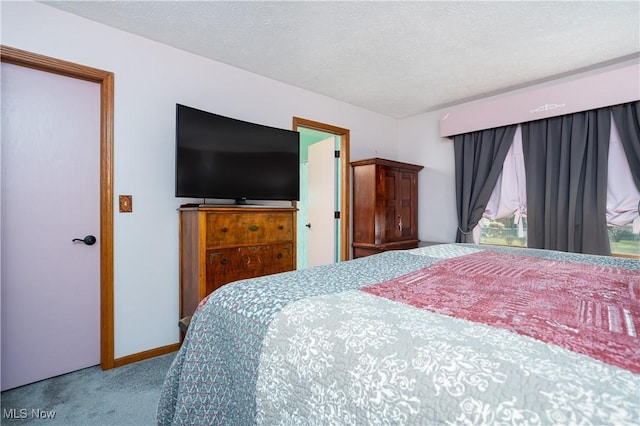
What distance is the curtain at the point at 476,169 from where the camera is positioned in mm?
3426

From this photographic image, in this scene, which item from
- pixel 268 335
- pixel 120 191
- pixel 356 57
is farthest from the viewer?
pixel 356 57

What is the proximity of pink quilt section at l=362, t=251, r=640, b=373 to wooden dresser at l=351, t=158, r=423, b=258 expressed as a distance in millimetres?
2052

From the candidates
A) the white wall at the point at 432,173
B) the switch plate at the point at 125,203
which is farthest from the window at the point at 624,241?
the switch plate at the point at 125,203

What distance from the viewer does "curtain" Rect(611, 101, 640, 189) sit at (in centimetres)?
262

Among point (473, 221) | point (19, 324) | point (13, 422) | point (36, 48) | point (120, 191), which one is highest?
point (36, 48)

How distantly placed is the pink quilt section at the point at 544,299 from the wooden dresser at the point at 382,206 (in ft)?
6.73

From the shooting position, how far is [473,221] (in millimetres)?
3621

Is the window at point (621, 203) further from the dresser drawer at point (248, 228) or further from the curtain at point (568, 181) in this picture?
the dresser drawer at point (248, 228)

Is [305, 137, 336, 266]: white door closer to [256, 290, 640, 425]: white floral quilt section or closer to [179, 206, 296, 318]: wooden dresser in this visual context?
[179, 206, 296, 318]: wooden dresser

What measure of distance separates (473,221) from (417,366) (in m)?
3.44

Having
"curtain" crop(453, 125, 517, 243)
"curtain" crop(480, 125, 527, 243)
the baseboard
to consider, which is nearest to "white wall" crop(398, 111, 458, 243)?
"curtain" crop(453, 125, 517, 243)

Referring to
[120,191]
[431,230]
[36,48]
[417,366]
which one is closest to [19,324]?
[120,191]

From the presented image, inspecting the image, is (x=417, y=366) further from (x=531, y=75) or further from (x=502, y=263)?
(x=531, y=75)

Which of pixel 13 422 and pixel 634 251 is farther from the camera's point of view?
pixel 634 251
